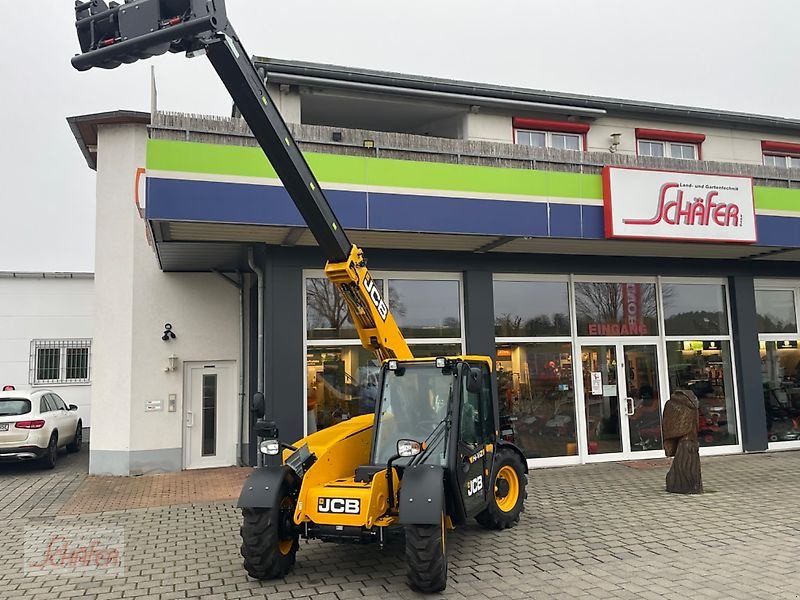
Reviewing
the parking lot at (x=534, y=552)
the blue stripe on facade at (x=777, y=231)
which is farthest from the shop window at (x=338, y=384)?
the blue stripe on facade at (x=777, y=231)

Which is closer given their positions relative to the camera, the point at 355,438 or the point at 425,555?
the point at 425,555

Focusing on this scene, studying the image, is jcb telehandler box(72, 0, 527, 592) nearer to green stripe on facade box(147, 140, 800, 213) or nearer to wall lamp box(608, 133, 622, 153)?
green stripe on facade box(147, 140, 800, 213)

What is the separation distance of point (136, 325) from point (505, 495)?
7.67 m

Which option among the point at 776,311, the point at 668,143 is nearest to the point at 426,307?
the point at 776,311

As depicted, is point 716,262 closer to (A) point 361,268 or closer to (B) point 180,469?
(A) point 361,268

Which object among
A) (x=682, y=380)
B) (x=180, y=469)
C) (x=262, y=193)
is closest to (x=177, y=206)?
(x=262, y=193)

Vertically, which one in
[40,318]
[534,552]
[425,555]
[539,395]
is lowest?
[534,552]

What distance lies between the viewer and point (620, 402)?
475 inches

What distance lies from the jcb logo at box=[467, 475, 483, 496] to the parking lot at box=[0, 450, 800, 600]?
0.62m

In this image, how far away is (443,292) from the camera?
448 inches

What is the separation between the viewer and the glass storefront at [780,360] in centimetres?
1326

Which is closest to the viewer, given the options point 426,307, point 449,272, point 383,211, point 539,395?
point 383,211

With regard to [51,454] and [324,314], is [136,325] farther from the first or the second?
[324,314]

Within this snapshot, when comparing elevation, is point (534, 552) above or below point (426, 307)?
below
